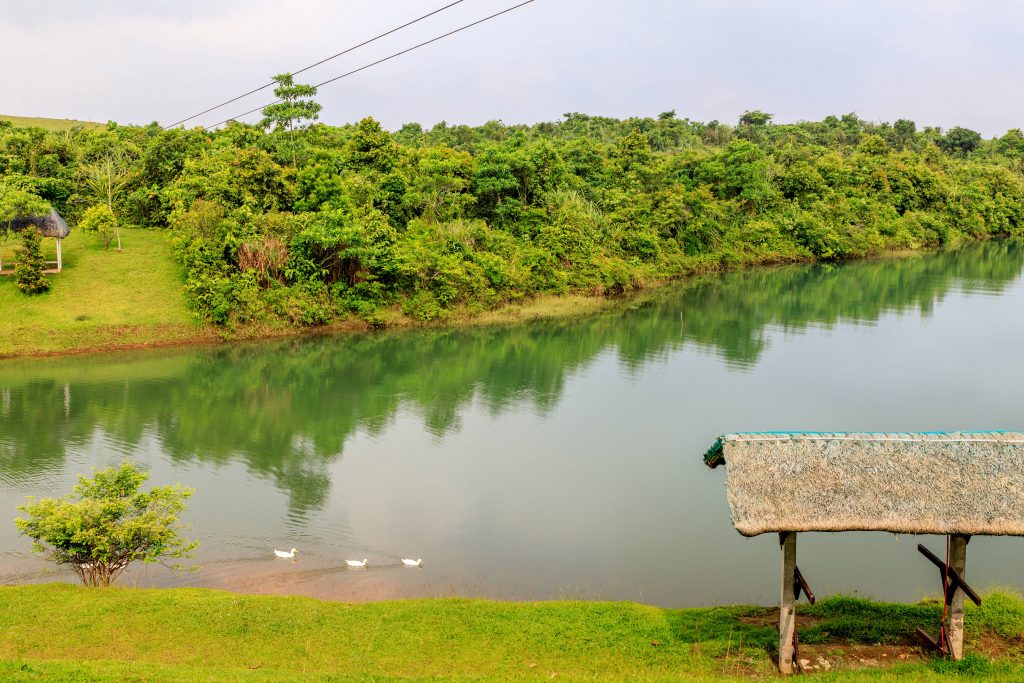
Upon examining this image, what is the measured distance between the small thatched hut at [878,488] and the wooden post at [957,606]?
0.01 metres

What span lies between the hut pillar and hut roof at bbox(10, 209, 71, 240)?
29.8 metres

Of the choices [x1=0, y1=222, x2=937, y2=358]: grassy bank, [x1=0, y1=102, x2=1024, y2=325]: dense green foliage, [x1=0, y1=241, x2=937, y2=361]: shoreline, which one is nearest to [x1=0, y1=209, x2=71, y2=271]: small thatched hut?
[x1=0, y1=222, x2=937, y2=358]: grassy bank

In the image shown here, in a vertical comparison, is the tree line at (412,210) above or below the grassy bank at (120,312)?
above

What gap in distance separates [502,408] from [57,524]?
13.2 m

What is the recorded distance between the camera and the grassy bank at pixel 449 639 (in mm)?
9625

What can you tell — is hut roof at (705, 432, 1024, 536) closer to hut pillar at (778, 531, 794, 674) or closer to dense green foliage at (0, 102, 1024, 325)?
hut pillar at (778, 531, 794, 674)

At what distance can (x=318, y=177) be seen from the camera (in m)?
34.7

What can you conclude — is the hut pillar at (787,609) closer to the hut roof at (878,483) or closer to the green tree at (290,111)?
the hut roof at (878,483)

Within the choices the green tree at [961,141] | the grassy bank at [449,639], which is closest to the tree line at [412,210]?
the grassy bank at [449,639]

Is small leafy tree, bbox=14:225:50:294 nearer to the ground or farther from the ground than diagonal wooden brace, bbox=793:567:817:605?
farther from the ground

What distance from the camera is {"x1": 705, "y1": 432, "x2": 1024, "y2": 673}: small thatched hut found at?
30.4ft

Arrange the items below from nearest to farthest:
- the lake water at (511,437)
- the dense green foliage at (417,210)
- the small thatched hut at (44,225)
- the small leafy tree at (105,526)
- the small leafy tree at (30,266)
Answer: the small leafy tree at (105,526) < the lake water at (511,437) < the small leafy tree at (30,266) < the small thatched hut at (44,225) < the dense green foliage at (417,210)

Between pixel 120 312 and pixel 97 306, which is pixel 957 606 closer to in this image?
pixel 120 312

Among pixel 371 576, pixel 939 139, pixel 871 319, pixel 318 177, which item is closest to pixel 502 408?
pixel 371 576
